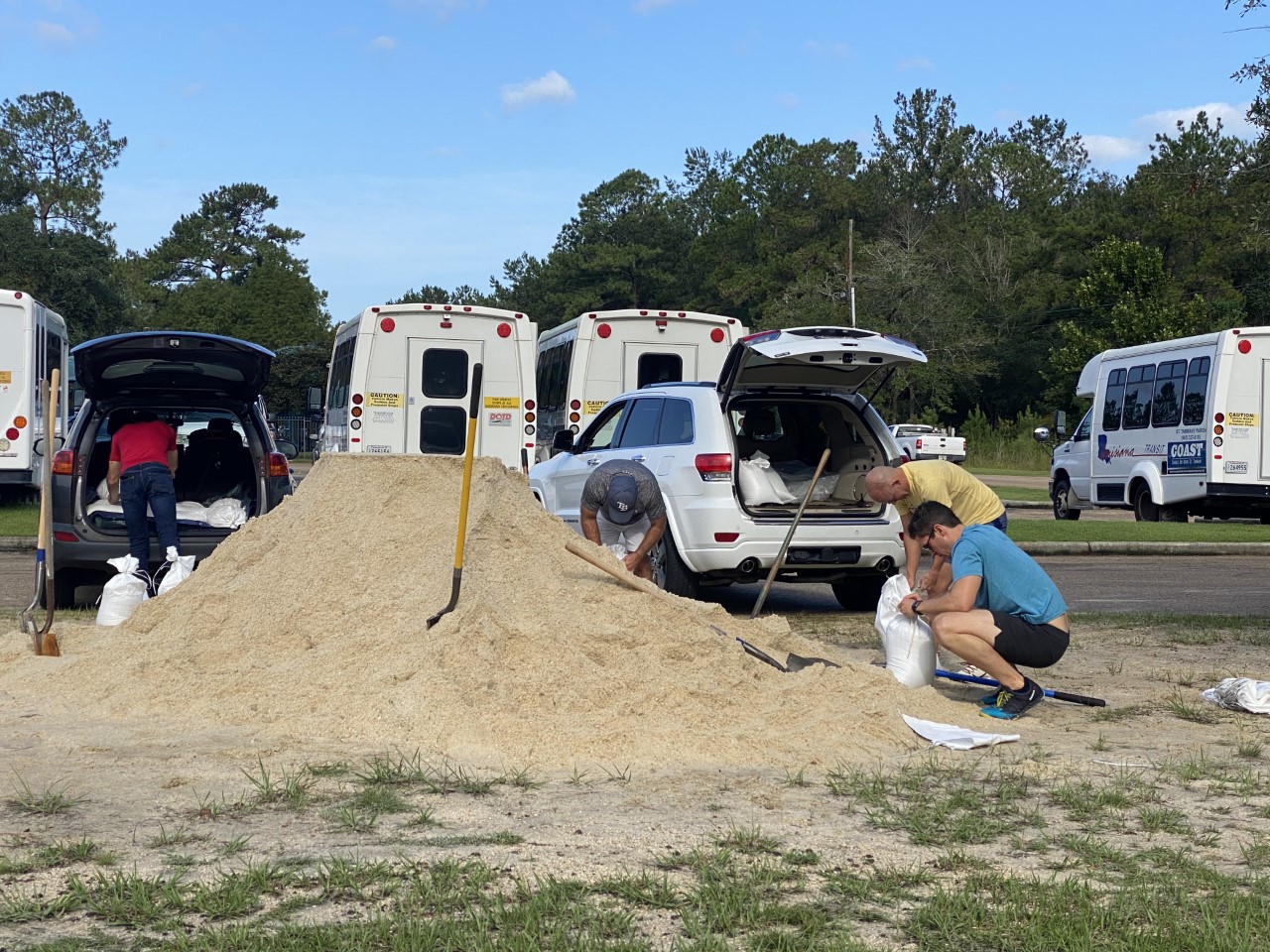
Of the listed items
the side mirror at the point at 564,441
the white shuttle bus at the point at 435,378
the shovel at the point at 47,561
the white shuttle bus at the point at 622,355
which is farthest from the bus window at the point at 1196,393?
the shovel at the point at 47,561

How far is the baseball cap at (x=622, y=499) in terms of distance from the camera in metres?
11.4

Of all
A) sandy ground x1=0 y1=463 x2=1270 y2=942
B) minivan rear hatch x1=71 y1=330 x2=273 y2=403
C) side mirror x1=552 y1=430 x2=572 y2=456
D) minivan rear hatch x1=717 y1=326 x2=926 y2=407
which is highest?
minivan rear hatch x1=717 y1=326 x2=926 y2=407

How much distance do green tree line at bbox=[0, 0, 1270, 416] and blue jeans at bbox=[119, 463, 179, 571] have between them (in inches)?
1536

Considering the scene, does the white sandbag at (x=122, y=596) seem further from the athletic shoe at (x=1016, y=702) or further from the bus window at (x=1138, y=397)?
the bus window at (x=1138, y=397)

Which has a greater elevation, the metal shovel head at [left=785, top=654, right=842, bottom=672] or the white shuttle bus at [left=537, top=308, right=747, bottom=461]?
the white shuttle bus at [left=537, top=308, right=747, bottom=461]

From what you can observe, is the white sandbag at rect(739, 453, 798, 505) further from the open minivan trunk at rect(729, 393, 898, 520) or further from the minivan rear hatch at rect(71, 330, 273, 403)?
the minivan rear hatch at rect(71, 330, 273, 403)

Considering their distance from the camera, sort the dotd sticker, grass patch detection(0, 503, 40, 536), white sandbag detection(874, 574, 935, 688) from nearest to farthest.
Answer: white sandbag detection(874, 574, 935, 688)
grass patch detection(0, 503, 40, 536)
the dotd sticker

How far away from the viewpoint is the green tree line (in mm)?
61750

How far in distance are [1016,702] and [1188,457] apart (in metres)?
16.5

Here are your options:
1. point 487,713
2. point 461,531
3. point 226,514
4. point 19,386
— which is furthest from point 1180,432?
point 487,713

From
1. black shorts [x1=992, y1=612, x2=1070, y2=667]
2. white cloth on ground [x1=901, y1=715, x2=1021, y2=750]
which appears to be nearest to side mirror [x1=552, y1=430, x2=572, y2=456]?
black shorts [x1=992, y1=612, x2=1070, y2=667]

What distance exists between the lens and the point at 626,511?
1146cm

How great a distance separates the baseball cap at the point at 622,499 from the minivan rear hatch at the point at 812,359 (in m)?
1.31

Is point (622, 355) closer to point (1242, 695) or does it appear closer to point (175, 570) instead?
point (175, 570)
